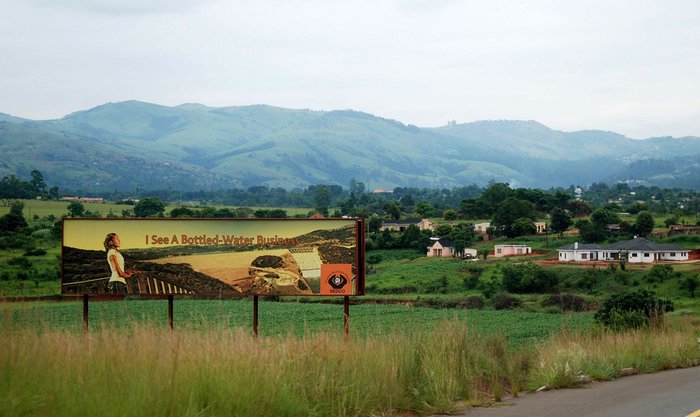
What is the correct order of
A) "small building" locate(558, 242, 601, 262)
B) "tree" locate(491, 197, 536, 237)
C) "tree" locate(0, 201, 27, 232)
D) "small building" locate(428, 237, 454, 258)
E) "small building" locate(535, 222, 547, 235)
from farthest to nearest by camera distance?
"small building" locate(535, 222, 547, 235)
"tree" locate(491, 197, 536, 237)
"small building" locate(428, 237, 454, 258)
"small building" locate(558, 242, 601, 262)
"tree" locate(0, 201, 27, 232)

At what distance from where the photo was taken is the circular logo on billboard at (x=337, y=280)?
1508cm

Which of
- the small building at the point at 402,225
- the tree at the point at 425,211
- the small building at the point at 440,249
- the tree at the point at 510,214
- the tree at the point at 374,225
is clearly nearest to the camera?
the small building at the point at 440,249

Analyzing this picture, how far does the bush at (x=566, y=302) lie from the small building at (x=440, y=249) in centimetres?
3148

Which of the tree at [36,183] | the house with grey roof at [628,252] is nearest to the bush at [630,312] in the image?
the house with grey roof at [628,252]

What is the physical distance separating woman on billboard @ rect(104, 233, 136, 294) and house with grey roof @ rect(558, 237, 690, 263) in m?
70.7

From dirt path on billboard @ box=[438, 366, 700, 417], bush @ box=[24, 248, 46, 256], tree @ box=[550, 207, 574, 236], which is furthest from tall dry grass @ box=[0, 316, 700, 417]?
tree @ box=[550, 207, 574, 236]

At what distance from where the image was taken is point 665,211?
124625mm

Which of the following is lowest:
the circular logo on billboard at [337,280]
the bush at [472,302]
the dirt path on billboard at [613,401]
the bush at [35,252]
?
the bush at [472,302]

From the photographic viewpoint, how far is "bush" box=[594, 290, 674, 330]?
26344 mm

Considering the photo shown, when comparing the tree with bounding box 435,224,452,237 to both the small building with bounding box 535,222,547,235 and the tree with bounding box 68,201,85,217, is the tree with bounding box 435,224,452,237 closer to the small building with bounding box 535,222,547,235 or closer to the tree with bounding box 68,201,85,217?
the small building with bounding box 535,222,547,235

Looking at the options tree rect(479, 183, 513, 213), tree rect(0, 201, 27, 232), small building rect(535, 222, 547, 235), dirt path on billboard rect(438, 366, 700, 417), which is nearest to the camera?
dirt path on billboard rect(438, 366, 700, 417)

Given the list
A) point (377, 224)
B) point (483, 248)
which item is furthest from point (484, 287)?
point (377, 224)

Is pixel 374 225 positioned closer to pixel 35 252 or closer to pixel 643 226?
pixel 643 226

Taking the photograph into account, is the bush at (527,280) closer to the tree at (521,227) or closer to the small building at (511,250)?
the small building at (511,250)
